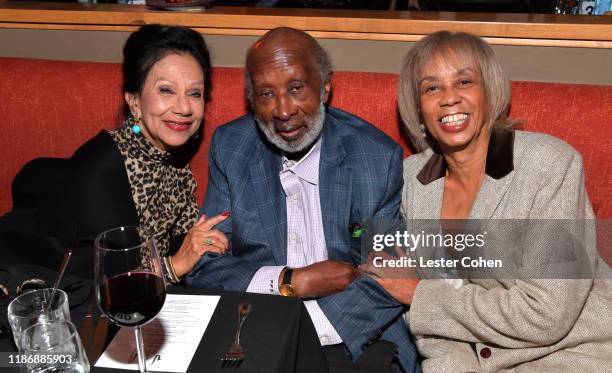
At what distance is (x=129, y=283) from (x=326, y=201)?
3.29ft

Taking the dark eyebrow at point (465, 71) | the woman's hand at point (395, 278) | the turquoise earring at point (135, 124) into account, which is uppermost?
the dark eyebrow at point (465, 71)

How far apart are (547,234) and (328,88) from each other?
85 centimetres

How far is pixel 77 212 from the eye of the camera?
2.02 meters

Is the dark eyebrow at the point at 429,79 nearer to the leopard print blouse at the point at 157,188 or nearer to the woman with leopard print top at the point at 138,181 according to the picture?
the woman with leopard print top at the point at 138,181

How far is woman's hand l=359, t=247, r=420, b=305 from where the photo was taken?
1.91 meters

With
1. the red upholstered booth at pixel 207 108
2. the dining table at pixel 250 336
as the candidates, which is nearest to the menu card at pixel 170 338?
the dining table at pixel 250 336

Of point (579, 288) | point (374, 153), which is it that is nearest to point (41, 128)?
point (374, 153)

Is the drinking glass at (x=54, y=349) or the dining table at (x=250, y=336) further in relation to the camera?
the dining table at (x=250, y=336)

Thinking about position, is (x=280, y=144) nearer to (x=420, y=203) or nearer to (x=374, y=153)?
(x=374, y=153)

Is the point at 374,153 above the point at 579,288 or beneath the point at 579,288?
above

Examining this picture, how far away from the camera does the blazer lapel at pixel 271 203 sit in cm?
207

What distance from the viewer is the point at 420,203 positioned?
2.04 metres

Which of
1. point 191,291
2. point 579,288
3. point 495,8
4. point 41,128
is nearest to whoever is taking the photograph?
point 191,291

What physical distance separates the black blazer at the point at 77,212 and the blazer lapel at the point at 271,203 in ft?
1.35
